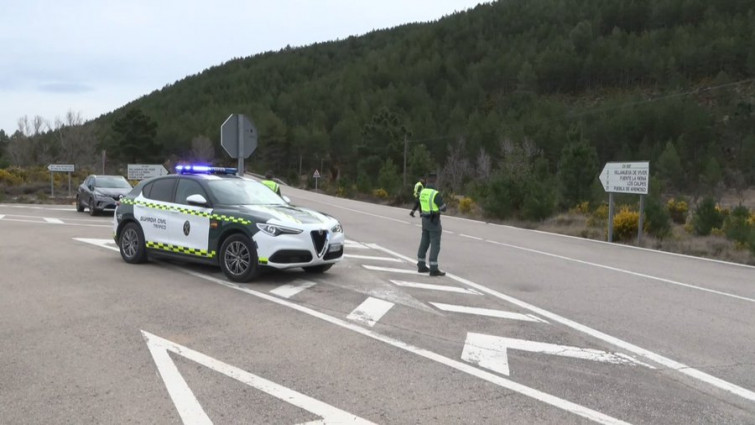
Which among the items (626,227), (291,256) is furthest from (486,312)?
(626,227)

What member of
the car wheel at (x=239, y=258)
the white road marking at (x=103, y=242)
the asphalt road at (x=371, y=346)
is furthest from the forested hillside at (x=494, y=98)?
the car wheel at (x=239, y=258)

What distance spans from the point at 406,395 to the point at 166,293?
14.8 feet

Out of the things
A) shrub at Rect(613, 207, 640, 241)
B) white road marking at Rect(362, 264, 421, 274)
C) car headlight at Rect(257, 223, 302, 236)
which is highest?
car headlight at Rect(257, 223, 302, 236)

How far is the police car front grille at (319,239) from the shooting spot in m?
8.67

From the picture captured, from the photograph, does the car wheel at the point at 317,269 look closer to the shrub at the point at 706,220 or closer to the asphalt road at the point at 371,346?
the asphalt road at the point at 371,346

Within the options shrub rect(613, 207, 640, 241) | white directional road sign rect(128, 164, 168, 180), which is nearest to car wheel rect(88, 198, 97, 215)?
white directional road sign rect(128, 164, 168, 180)

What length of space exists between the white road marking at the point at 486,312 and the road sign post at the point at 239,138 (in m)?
7.56

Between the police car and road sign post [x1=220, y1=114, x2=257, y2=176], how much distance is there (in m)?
3.18

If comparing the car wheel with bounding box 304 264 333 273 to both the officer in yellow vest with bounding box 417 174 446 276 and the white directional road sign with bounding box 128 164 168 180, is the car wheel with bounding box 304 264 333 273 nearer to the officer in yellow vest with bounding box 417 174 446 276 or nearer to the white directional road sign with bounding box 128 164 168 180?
the officer in yellow vest with bounding box 417 174 446 276

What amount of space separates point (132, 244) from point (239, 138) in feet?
14.2

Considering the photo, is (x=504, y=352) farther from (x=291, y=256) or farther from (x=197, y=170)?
(x=197, y=170)

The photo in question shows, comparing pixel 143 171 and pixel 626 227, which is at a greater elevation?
pixel 143 171

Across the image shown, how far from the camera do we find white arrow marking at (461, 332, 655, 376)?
531 centimetres

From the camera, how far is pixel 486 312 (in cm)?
729
